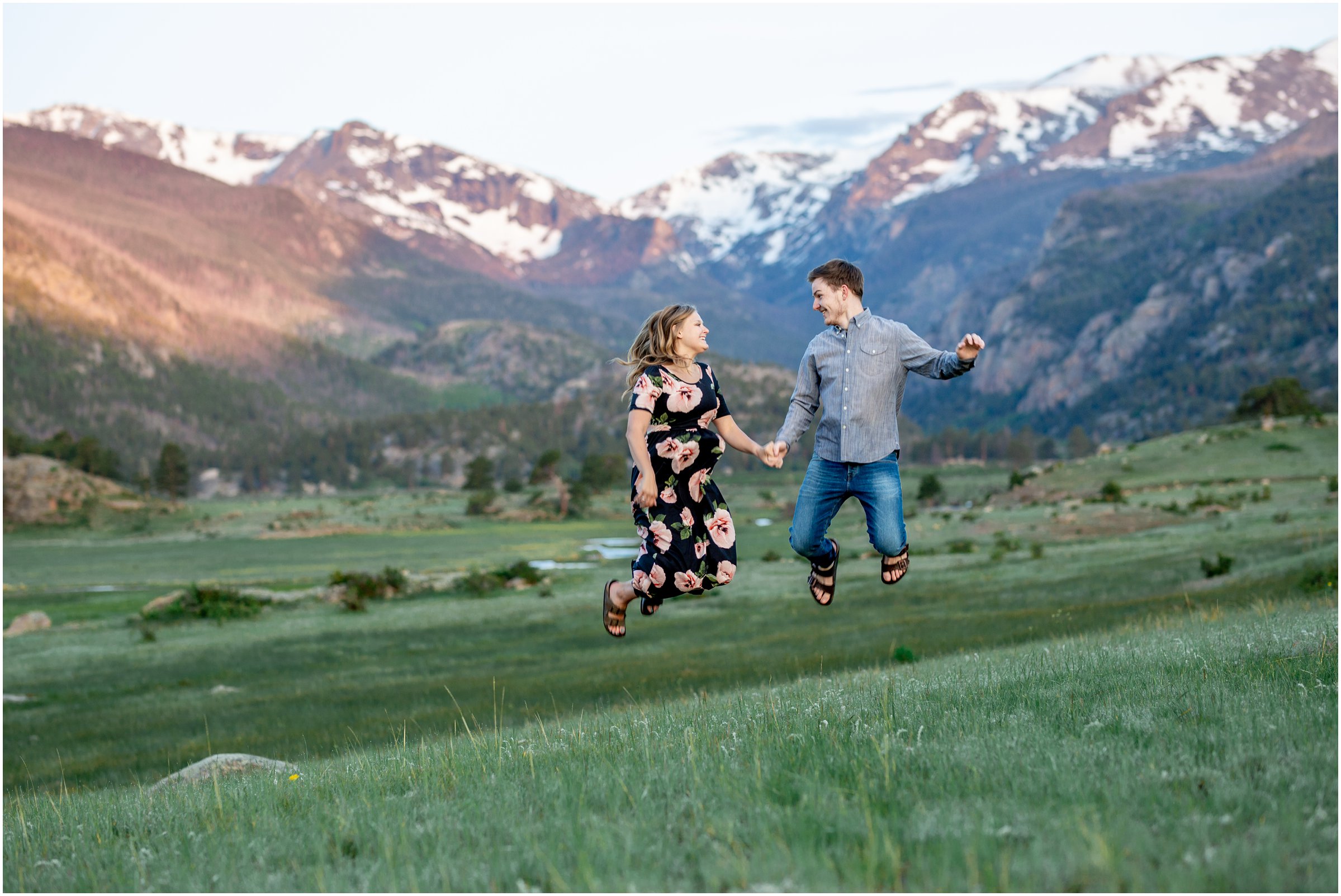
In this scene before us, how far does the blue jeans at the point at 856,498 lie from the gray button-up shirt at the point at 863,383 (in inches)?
5.4

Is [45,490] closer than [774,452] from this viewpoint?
No

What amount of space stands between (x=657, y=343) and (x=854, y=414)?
2008 mm

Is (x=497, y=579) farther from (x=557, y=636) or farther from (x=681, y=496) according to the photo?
(x=681, y=496)

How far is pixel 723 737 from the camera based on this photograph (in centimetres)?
829

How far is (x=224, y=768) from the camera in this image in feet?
38.7

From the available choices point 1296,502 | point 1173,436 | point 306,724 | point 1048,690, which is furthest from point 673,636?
point 1173,436

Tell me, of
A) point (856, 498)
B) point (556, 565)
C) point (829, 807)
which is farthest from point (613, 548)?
point (829, 807)

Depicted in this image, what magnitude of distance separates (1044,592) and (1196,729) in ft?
98.4

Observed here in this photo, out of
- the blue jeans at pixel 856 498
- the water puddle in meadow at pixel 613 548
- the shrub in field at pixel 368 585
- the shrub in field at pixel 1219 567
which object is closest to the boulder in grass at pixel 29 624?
the shrub in field at pixel 368 585

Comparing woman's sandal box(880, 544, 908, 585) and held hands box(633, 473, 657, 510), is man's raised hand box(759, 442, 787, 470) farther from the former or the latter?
woman's sandal box(880, 544, 908, 585)

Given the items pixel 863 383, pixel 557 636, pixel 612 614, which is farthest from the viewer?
pixel 557 636

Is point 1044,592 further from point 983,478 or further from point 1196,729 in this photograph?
point 983,478

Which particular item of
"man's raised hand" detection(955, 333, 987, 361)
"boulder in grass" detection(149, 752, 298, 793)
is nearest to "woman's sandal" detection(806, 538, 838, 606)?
"man's raised hand" detection(955, 333, 987, 361)

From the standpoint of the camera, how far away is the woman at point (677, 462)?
1036cm
